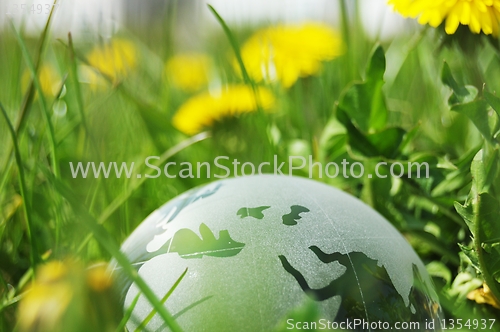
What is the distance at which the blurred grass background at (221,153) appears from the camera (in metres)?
0.65

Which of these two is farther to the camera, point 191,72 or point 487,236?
point 191,72

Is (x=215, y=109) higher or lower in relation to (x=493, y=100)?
lower

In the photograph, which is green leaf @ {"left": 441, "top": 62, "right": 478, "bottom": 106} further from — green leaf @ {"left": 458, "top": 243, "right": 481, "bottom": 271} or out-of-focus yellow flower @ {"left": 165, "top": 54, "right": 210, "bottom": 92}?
out-of-focus yellow flower @ {"left": 165, "top": 54, "right": 210, "bottom": 92}

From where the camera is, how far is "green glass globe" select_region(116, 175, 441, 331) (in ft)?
1.66

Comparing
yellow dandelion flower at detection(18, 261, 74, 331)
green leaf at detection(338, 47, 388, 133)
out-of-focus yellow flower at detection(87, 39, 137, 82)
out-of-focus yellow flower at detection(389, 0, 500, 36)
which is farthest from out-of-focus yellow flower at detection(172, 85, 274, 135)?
yellow dandelion flower at detection(18, 261, 74, 331)

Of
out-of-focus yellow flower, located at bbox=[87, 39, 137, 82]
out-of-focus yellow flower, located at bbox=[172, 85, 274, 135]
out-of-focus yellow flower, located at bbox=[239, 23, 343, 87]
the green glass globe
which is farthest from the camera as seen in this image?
out-of-focus yellow flower, located at bbox=[239, 23, 343, 87]

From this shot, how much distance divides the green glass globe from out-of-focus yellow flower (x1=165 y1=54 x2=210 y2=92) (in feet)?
5.14

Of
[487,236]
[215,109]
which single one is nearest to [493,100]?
[487,236]

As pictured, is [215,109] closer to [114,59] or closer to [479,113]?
[114,59]

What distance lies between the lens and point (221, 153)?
1151 millimetres

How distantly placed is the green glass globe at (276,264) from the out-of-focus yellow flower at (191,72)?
157 cm

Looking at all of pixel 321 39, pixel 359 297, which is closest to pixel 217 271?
pixel 359 297

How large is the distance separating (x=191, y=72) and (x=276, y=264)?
2035 mm

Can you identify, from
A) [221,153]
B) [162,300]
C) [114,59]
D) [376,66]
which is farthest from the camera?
[221,153]
